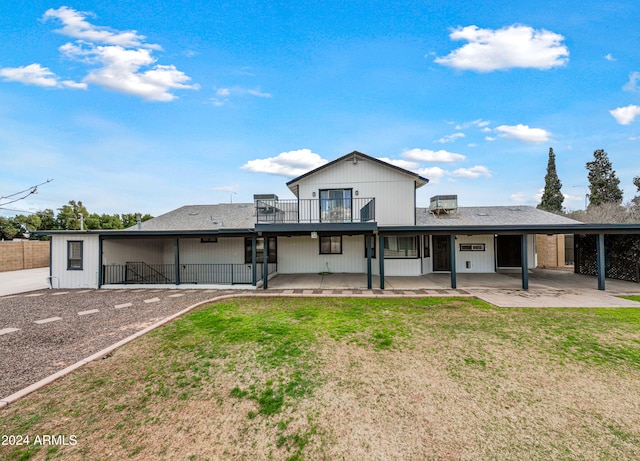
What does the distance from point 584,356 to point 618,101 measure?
20.1 metres

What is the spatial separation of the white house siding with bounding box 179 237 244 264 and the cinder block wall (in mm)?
13376

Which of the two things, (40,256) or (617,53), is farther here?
(40,256)

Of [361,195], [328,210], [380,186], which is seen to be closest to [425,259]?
[380,186]

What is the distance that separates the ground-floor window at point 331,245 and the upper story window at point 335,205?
1.68 meters

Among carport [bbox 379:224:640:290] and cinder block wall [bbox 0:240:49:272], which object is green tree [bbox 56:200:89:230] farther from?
carport [bbox 379:224:640:290]

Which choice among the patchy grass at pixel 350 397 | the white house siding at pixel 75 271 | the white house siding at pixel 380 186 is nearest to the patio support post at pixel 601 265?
the patchy grass at pixel 350 397

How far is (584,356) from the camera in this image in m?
4.55

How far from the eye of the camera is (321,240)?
14.0 m

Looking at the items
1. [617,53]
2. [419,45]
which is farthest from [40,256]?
[617,53]

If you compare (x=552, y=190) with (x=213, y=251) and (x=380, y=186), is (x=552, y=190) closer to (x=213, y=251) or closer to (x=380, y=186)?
(x=380, y=186)

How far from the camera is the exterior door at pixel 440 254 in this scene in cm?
1420

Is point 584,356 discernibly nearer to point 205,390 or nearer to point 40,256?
point 205,390

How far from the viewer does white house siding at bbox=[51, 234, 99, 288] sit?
37.6 ft

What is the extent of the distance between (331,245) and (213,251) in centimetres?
642
